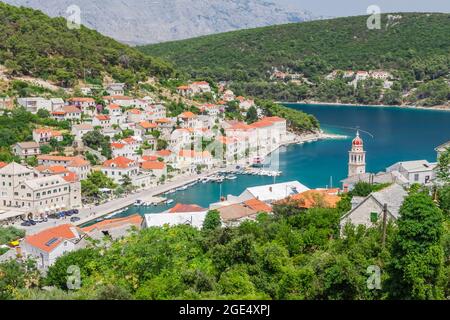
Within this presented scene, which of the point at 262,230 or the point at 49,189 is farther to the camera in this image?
the point at 49,189

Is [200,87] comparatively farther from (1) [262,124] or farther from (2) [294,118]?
(1) [262,124]

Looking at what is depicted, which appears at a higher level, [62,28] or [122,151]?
[62,28]

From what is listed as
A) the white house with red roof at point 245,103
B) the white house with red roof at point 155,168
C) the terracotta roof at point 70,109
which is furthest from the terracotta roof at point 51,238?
the white house with red roof at point 245,103

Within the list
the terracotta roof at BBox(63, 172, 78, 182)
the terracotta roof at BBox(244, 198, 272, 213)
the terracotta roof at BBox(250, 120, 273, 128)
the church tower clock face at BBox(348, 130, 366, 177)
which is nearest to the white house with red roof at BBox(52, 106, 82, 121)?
the terracotta roof at BBox(63, 172, 78, 182)

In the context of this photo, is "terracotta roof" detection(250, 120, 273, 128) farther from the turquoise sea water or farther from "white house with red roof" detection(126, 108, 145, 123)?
"white house with red roof" detection(126, 108, 145, 123)

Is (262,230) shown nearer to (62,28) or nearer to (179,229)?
(179,229)

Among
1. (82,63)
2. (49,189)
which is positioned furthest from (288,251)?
(82,63)
